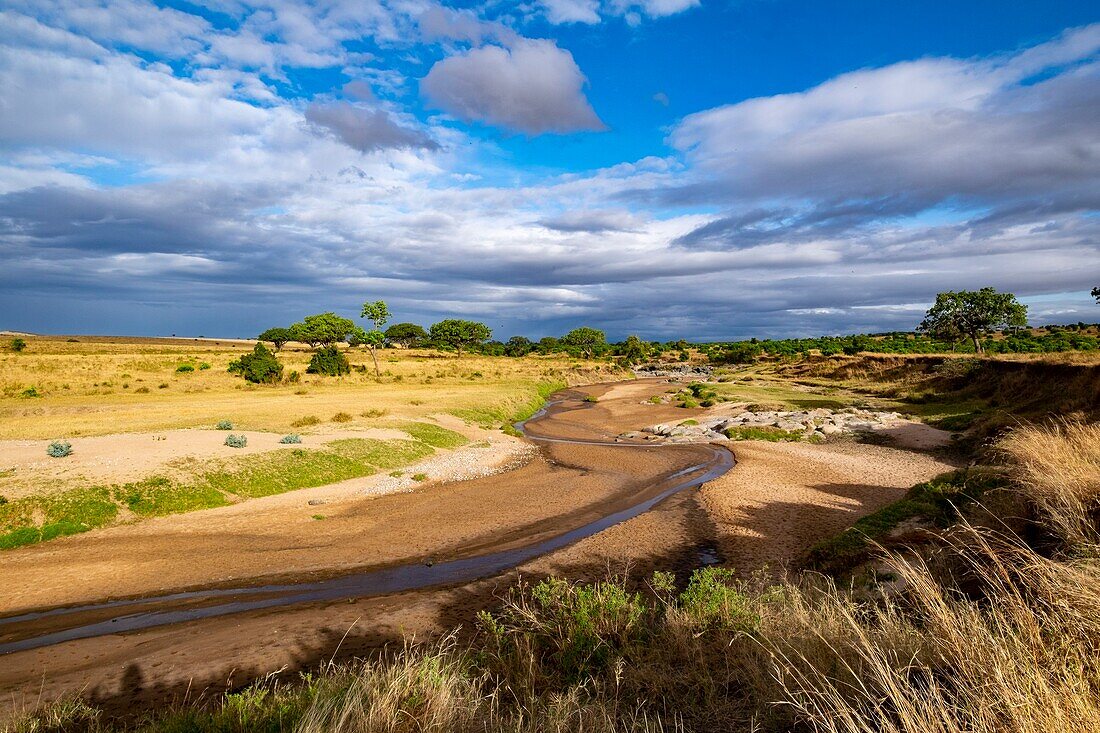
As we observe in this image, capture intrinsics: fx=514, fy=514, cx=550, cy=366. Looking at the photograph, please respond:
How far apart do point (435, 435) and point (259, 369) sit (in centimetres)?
3583

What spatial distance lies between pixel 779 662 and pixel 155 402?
47.7 metres

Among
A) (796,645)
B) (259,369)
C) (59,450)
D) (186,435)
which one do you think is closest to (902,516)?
(796,645)

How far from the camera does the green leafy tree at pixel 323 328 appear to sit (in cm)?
9131

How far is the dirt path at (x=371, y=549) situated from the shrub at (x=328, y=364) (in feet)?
154

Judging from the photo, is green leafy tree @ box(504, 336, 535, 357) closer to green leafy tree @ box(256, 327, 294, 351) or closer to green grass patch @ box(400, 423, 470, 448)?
green leafy tree @ box(256, 327, 294, 351)

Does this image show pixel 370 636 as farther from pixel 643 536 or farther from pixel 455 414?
pixel 455 414

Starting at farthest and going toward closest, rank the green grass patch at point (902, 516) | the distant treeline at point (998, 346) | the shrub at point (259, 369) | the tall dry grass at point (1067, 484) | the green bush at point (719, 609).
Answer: the distant treeline at point (998, 346)
the shrub at point (259, 369)
the green grass patch at point (902, 516)
the tall dry grass at point (1067, 484)
the green bush at point (719, 609)

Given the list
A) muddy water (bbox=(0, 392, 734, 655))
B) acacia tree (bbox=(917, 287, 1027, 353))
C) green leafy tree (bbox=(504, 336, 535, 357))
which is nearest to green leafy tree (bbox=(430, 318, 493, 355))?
green leafy tree (bbox=(504, 336, 535, 357))

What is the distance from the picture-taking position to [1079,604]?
464cm

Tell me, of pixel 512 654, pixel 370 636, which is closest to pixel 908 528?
pixel 512 654

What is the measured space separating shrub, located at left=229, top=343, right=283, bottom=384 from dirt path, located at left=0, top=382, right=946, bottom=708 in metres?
42.0

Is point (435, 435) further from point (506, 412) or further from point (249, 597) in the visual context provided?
point (249, 597)

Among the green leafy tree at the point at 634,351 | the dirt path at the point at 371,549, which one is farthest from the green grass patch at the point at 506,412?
the green leafy tree at the point at 634,351

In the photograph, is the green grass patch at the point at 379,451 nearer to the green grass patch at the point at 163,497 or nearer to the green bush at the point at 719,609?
the green grass patch at the point at 163,497
